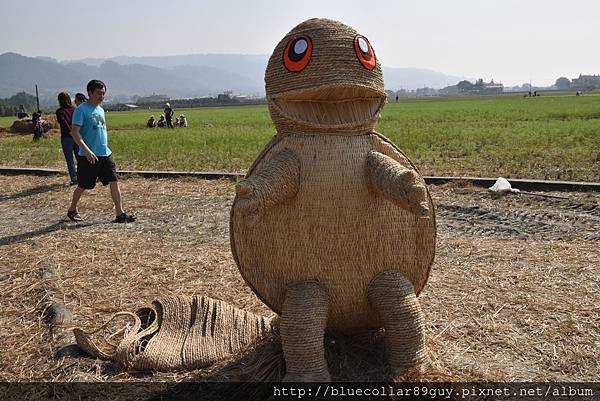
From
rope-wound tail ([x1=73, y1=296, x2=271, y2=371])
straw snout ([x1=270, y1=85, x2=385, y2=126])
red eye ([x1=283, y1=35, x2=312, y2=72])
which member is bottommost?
rope-wound tail ([x1=73, y1=296, x2=271, y2=371])

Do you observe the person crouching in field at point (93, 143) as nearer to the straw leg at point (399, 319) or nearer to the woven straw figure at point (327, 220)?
the woven straw figure at point (327, 220)

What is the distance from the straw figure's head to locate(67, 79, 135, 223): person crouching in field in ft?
13.0

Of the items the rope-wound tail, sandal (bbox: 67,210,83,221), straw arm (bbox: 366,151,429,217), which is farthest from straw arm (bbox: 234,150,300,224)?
sandal (bbox: 67,210,83,221)

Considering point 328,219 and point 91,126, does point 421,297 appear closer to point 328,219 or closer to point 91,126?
point 328,219

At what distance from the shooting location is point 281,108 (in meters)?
3.11

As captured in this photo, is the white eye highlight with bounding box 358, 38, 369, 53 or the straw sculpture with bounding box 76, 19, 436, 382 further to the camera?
the white eye highlight with bounding box 358, 38, 369, 53

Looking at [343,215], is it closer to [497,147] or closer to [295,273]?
[295,273]

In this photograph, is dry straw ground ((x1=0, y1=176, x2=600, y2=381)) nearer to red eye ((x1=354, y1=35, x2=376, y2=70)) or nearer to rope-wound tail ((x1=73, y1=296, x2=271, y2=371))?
rope-wound tail ((x1=73, y1=296, x2=271, y2=371))

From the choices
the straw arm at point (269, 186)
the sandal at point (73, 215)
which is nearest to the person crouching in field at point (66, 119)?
the sandal at point (73, 215)

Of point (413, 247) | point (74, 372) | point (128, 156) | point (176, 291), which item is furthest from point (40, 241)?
point (128, 156)

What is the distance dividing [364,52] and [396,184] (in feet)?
2.60

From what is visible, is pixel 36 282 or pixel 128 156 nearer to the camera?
pixel 36 282

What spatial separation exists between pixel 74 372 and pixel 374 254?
1817 millimetres

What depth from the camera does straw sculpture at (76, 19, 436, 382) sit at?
292 centimetres
